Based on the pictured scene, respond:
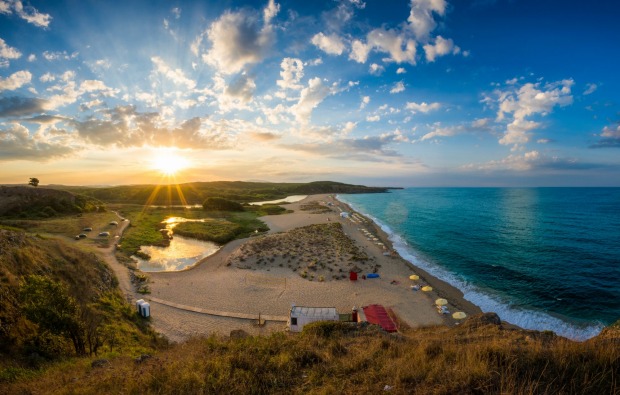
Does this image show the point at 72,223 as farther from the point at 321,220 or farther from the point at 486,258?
the point at 486,258

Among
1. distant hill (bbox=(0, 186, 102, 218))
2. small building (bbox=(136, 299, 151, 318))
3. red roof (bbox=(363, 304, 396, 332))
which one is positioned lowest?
red roof (bbox=(363, 304, 396, 332))

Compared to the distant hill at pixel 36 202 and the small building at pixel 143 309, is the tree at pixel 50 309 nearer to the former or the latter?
the small building at pixel 143 309

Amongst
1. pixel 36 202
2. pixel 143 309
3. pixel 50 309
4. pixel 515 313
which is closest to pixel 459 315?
pixel 515 313

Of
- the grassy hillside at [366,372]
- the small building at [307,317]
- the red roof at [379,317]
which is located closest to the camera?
the grassy hillside at [366,372]

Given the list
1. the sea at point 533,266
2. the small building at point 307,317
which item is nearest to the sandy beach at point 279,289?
the small building at point 307,317

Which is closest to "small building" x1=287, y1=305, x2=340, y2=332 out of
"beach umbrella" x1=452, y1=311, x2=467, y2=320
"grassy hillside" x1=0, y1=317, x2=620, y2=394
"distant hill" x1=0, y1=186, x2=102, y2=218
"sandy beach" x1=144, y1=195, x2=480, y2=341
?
"sandy beach" x1=144, y1=195, x2=480, y2=341

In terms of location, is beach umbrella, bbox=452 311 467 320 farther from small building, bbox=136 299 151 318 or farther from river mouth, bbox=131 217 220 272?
river mouth, bbox=131 217 220 272

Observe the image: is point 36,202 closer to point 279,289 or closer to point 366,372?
point 279,289

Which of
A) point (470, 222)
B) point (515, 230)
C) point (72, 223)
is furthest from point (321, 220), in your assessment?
point (72, 223)
